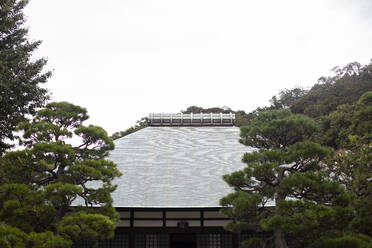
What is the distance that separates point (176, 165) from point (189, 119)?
409 cm

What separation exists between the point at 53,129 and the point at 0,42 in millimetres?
7387

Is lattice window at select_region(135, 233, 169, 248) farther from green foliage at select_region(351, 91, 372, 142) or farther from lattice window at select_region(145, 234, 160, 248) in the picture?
green foliage at select_region(351, 91, 372, 142)

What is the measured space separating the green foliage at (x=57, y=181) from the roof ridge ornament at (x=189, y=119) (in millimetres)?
6720

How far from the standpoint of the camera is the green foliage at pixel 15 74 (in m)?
12.5

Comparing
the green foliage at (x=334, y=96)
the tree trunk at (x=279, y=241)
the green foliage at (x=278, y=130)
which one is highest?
the green foliage at (x=334, y=96)

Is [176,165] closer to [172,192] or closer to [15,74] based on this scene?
[172,192]

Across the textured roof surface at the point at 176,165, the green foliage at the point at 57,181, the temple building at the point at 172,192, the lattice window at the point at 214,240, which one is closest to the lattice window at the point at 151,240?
the temple building at the point at 172,192

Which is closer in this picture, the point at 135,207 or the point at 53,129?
the point at 53,129

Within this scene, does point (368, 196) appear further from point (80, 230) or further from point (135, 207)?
point (80, 230)

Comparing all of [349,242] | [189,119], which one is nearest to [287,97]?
[189,119]

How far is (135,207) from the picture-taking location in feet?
31.8

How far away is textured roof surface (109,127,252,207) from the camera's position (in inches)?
401

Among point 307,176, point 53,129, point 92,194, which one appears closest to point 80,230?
point 92,194

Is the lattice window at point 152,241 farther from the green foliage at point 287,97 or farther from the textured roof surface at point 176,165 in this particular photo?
the green foliage at point 287,97
